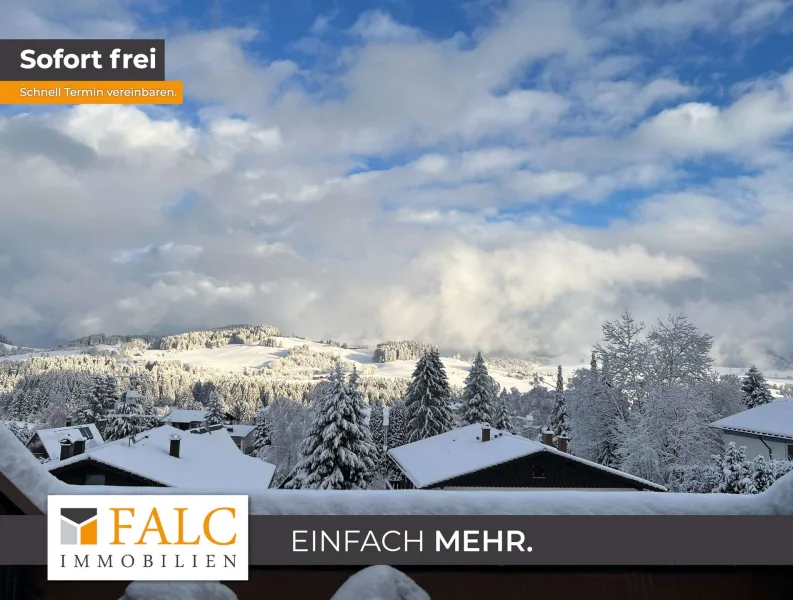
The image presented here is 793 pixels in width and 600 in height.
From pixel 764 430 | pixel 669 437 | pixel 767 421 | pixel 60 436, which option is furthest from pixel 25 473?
pixel 60 436

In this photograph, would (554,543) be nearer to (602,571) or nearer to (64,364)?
(602,571)

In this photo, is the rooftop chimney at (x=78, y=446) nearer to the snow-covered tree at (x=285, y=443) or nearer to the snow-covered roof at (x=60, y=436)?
the snow-covered roof at (x=60, y=436)

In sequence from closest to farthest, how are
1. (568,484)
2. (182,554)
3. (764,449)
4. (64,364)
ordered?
1. (182,554)
2. (568,484)
3. (764,449)
4. (64,364)

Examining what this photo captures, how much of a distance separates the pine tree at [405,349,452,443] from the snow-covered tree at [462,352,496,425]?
6.16 ft

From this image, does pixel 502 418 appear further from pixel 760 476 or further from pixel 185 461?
pixel 760 476

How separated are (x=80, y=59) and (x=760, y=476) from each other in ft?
60.7

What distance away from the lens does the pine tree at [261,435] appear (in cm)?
6249

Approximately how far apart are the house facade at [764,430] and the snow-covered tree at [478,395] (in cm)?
1889

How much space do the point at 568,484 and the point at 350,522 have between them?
59.7ft

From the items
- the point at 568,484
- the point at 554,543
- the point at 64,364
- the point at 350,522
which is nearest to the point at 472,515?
the point at 554,543

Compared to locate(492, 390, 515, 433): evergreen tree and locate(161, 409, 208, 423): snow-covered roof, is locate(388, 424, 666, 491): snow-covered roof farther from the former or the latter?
locate(161, 409, 208, 423): snow-covered roof

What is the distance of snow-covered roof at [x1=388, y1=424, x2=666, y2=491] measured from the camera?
1784 cm

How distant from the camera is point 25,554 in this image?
7.41ft

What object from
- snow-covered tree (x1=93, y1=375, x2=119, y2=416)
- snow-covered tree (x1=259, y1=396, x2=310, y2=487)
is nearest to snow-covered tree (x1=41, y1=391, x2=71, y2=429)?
snow-covered tree (x1=93, y1=375, x2=119, y2=416)
